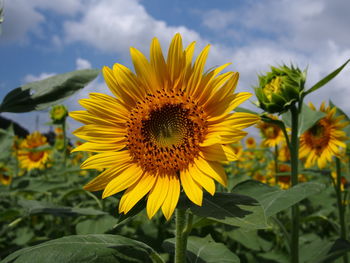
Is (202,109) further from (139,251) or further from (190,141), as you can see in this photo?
(139,251)

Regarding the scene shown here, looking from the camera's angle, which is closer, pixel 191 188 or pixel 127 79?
pixel 191 188

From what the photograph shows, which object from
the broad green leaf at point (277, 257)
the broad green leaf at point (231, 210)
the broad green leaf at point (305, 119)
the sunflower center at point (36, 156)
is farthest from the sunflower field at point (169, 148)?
the sunflower center at point (36, 156)

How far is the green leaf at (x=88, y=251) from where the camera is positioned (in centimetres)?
128

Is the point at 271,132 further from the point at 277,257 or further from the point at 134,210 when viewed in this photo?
the point at 134,210

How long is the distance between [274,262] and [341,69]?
57.0 inches

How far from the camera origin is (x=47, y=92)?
199 cm

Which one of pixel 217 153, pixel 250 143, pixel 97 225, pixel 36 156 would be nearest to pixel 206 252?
pixel 217 153

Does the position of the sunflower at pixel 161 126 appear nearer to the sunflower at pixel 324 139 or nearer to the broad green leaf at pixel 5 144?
the broad green leaf at pixel 5 144

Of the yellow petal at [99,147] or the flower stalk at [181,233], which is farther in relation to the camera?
the yellow petal at [99,147]

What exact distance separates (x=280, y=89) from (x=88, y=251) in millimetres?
1351

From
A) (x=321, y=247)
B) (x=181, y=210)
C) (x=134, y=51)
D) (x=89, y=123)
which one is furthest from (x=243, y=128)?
(x=321, y=247)

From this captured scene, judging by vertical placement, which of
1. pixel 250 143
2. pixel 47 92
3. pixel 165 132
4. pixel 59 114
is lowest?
pixel 165 132

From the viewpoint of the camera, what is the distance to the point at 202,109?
1603mm

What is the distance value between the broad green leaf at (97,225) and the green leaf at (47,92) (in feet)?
3.94
